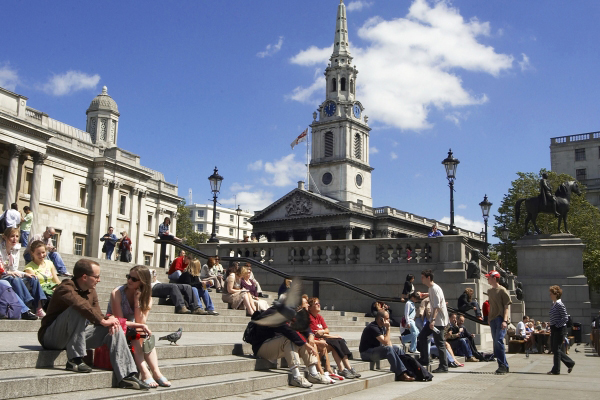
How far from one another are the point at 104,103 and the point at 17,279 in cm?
6307

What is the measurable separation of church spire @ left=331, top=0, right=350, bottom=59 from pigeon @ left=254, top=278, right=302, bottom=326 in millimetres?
97343

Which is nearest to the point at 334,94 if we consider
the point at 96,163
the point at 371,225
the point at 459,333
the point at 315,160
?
the point at 315,160

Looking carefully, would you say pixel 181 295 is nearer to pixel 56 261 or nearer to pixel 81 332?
pixel 56 261

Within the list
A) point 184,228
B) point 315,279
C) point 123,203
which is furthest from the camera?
point 184,228

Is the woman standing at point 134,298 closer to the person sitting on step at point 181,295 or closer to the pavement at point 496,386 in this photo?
the pavement at point 496,386

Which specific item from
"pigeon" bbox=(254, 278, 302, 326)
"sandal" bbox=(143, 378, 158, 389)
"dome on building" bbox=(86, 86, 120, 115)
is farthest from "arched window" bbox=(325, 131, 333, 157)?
"sandal" bbox=(143, 378, 158, 389)

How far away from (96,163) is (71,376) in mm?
51529

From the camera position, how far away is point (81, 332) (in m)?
6.09

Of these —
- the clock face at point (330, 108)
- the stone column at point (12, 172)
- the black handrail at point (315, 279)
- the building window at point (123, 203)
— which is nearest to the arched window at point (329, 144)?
the clock face at point (330, 108)

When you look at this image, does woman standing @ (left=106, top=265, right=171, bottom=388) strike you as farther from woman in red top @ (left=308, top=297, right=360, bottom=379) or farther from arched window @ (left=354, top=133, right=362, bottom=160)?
arched window @ (left=354, top=133, right=362, bottom=160)

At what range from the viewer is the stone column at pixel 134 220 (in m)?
58.7

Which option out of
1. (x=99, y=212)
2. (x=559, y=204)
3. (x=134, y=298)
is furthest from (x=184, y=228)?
(x=134, y=298)

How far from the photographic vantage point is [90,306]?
6.11 meters

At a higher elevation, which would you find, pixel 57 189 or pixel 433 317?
pixel 57 189
